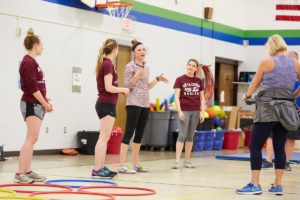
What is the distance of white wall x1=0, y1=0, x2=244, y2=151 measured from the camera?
878 cm

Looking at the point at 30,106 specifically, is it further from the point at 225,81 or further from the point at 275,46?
the point at 225,81

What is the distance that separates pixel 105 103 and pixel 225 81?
1019cm

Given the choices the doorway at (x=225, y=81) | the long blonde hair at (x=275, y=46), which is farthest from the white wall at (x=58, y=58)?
the long blonde hair at (x=275, y=46)

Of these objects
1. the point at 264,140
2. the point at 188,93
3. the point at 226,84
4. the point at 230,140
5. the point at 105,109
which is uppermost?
the point at 226,84

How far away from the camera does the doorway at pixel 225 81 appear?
1538 cm

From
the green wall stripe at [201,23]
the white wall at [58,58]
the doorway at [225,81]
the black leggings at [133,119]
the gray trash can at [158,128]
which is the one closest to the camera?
the black leggings at [133,119]

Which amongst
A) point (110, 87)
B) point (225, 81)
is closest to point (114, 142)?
point (110, 87)

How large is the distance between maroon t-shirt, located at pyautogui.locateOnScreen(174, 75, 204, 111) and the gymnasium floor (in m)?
0.92

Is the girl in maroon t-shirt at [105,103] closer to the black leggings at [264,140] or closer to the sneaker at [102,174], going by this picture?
the sneaker at [102,174]

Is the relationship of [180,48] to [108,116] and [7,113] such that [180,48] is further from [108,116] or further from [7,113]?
[108,116]

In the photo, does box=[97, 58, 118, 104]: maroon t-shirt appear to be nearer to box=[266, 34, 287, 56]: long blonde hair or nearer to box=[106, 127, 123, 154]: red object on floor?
box=[266, 34, 287, 56]: long blonde hair

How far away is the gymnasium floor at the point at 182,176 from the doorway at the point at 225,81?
21.4ft

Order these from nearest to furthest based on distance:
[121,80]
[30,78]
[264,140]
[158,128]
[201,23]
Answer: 1. [264,140]
2. [30,78]
3. [121,80]
4. [158,128]
5. [201,23]

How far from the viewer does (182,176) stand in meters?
6.57
